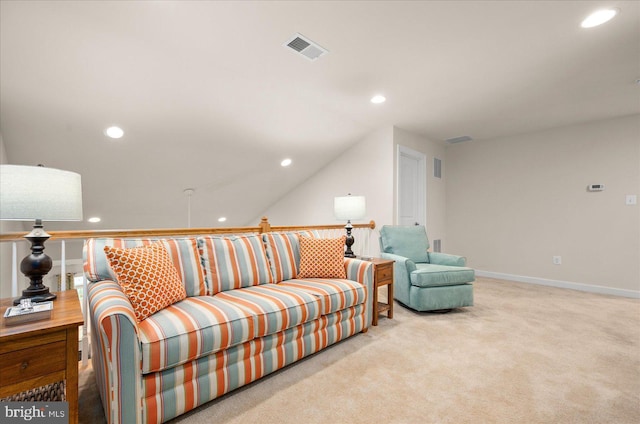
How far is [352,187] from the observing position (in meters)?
4.62

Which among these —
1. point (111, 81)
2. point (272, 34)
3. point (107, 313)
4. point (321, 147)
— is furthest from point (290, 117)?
point (107, 313)

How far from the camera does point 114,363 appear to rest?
1299mm

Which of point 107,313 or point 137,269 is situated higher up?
point 137,269

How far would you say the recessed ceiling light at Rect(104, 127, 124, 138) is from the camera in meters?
2.89

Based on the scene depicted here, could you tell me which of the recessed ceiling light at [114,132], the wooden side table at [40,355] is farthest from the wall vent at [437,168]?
the wooden side table at [40,355]

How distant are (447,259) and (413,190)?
1731 millimetres

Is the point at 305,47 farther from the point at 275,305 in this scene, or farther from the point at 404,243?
the point at 404,243

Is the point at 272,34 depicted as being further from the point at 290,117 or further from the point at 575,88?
the point at 575,88

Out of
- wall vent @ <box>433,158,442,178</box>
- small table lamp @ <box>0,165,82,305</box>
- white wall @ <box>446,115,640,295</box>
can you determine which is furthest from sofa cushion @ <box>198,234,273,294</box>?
white wall @ <box>446,115,640,295</box>

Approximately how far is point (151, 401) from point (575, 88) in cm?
440

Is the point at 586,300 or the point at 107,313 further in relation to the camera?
the point at 586,300

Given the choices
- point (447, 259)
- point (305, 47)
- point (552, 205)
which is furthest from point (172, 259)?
point (552, 205)

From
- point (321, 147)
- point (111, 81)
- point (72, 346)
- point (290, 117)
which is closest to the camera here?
point (72, 346)

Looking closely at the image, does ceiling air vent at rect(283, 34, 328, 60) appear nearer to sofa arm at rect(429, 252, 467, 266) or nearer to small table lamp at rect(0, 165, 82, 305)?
small table lamp at rect(0, 165, 82, 305)
